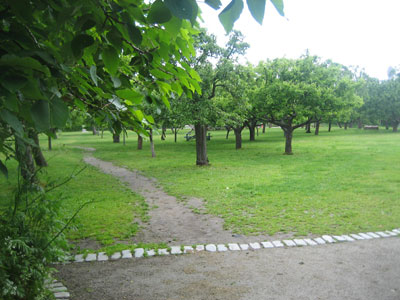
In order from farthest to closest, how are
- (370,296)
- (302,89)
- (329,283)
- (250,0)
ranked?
(302,89) < (329,283) < (370,296) < (250,0)

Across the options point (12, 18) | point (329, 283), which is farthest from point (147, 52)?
point (329, 283)

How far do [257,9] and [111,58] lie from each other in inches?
30.3

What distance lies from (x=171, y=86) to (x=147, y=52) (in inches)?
16.3

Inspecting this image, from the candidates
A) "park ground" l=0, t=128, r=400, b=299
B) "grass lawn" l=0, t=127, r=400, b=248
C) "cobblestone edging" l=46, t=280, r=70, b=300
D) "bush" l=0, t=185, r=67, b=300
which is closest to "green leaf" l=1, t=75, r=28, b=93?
"bush" l=0, t=185, r=67, b=300

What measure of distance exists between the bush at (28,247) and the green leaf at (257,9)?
2831 mm

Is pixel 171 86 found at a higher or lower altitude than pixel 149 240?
higher

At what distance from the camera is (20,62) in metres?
1.12

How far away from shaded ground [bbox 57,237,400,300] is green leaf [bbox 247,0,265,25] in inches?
137

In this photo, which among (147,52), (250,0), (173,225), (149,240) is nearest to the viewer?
(250,0)

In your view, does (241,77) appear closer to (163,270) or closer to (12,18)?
(163,270)

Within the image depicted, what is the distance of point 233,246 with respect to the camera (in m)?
5.61

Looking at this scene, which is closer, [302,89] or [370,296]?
[370,296]

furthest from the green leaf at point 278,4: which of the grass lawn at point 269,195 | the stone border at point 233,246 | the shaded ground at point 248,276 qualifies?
the stone border at point 233,246

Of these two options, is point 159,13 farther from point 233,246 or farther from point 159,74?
point 233,246
